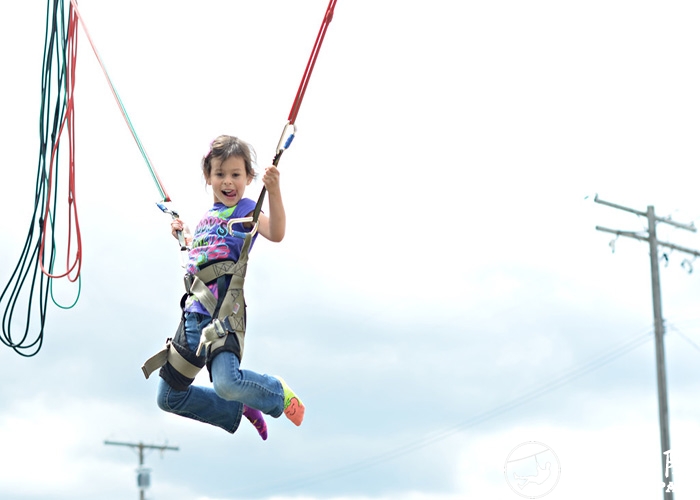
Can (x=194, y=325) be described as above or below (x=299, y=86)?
below

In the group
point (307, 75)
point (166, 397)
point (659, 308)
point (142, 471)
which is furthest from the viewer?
point (142, 471)

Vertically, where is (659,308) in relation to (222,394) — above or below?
above

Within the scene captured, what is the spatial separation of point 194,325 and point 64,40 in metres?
2.32

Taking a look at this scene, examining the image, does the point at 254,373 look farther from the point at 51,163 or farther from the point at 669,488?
the point at 669,488

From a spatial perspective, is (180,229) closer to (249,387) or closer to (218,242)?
(218,242)

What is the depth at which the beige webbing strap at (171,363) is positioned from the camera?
761 centimetres

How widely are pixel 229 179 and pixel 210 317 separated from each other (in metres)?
0.79

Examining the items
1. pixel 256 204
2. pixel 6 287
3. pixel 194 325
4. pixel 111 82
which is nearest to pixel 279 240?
pixel 256 204

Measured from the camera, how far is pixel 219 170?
7531 millimetres

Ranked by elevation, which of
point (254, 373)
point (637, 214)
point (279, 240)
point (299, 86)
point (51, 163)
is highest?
point (637, 214)

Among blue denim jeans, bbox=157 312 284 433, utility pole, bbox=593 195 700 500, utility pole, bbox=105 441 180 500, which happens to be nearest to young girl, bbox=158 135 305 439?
blue denim jeans, bbox=157 312 284 433

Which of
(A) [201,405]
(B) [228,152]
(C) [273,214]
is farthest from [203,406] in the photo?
(B) [228,152]

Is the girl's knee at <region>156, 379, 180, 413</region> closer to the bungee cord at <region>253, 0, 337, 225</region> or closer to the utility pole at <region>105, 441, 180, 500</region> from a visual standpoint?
the bungee cord at <region>253, 0, 337, 225</region>

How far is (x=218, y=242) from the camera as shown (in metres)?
7.56
